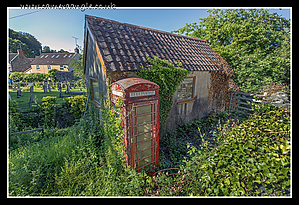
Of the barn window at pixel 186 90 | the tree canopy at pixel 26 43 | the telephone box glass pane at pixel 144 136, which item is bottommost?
the telephone box glass pane at pixel 144 136

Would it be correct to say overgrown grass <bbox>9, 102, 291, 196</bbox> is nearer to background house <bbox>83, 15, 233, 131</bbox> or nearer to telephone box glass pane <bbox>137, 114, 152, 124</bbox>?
telephone box glass pane <bbox>137, 114, 152, 124</bbox>

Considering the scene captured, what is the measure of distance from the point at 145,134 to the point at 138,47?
3.88m

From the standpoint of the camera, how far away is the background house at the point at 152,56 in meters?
5.06

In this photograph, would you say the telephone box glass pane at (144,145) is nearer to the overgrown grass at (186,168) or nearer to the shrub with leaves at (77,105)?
the overgrown grass at (186,168)

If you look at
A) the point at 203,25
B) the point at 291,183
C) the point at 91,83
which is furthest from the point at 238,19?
the point at 291,183

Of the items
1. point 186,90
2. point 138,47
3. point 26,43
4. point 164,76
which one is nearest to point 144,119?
point 164,76

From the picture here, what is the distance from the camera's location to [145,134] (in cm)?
418

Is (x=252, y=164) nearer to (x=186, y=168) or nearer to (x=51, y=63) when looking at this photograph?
(x=186, y=168)

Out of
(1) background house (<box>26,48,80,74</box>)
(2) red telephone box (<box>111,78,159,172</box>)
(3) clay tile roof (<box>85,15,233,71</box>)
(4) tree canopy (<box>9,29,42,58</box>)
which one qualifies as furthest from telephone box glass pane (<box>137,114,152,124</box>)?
(4) tree canopy (<box>9,29,42,58</box>)

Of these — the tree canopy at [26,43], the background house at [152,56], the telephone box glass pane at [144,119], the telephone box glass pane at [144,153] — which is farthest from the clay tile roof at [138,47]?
the tree canopy at [26,43]

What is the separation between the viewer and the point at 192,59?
7.43 m

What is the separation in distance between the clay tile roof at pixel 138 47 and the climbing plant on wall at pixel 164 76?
32cm

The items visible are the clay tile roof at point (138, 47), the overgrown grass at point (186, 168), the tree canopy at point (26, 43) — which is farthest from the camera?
the tree canopy at point (26, 43)

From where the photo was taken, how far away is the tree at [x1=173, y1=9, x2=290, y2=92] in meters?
9.80
